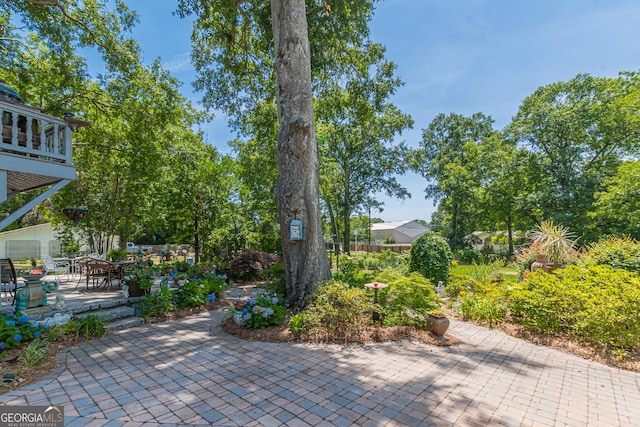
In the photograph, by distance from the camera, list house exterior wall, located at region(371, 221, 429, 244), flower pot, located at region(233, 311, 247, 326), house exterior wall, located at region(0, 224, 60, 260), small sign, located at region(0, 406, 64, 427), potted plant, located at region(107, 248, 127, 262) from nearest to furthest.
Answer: small sign, located at region(0, 406, 64, 427)
flower pot, located at region(233, 311, 247, 326)
potted plant, located at region(107, 248, 127, 262)
house exterior wall, located at region(0, 224, 60, 260)
house exterior wall, located at region(371, 221, 429, 244)

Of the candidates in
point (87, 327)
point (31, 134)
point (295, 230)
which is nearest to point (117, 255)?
point (87, 327)

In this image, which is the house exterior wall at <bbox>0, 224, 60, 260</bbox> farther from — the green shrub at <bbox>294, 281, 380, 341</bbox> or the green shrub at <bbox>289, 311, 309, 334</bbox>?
the green shrub at <bbox>294, 281, 380, 341</bbox>

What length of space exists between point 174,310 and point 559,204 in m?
18.5

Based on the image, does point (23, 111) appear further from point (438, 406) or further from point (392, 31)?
point (392, 31)

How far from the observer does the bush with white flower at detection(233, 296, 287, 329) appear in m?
4.90

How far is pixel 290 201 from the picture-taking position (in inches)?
218

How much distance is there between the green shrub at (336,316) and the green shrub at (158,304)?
9.81ft

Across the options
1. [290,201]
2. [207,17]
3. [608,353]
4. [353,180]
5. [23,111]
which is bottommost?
[608,353]

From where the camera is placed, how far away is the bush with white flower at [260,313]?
4902 mm

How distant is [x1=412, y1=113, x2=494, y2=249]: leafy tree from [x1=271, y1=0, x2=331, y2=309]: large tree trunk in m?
17.2

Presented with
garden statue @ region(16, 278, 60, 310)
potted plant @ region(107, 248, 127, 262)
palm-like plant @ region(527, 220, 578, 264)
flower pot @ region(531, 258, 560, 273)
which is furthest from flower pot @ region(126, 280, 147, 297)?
palm-like plant @ region(527, 220, 578, 264)

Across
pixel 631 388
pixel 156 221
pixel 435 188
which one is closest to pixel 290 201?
pixel 631 388

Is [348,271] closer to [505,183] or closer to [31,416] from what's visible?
[31,416]

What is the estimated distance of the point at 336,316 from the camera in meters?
4.62
